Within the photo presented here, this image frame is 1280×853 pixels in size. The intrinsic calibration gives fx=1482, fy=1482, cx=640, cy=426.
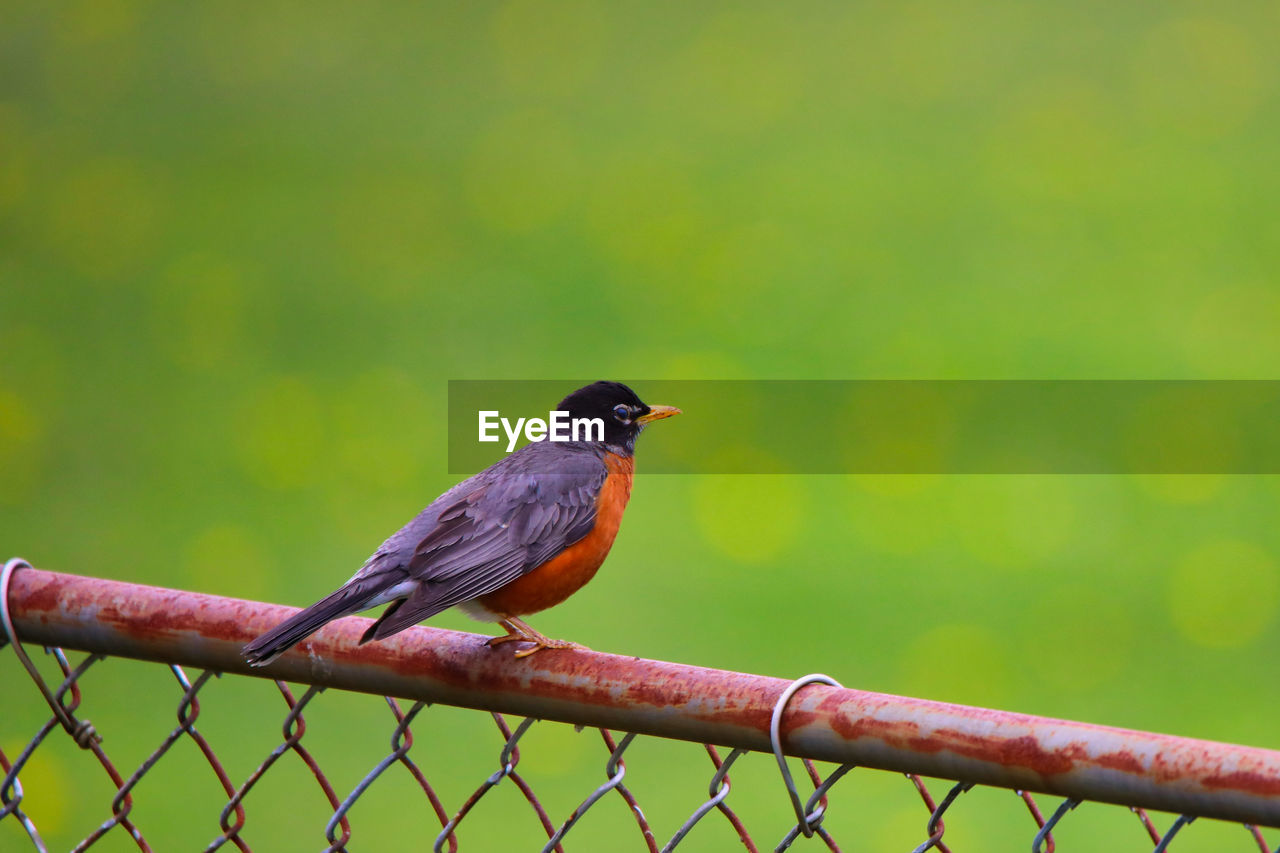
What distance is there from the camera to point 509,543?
2.90 m

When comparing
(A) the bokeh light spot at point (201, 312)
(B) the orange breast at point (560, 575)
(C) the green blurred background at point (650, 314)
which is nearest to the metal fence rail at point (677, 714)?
(B) the orange breast at point (560, 575)

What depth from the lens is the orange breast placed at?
2.98 metres

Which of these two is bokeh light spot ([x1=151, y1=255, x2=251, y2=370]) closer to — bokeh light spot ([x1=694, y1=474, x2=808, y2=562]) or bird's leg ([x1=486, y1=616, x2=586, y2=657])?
bokeh light spot ([x1=694, y1=474, x2=808, y2=562])

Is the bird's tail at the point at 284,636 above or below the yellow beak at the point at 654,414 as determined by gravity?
below

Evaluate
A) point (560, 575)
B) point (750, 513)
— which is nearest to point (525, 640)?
point (560, 575)

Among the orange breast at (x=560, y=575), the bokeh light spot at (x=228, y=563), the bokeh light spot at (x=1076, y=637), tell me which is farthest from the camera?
the bokeh light spot at (x=228, y=563)

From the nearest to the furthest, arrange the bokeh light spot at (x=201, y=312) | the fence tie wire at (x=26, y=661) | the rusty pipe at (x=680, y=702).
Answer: the rusty pipe at (x=680, y=702)
the fence tie wire at (x=26, y=661)
the bokeh light spot at (x=201, y=312)

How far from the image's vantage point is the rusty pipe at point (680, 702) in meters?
1.49

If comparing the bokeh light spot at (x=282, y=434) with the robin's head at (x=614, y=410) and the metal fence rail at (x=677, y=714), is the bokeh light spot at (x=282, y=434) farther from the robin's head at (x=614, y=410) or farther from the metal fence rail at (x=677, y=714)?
the metal fence rail at (x=677, y=714)

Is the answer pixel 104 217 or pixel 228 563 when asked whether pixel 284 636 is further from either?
pixel 104 217

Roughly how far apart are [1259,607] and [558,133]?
763cm

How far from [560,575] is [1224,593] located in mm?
5141

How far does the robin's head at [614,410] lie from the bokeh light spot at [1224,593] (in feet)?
13.8

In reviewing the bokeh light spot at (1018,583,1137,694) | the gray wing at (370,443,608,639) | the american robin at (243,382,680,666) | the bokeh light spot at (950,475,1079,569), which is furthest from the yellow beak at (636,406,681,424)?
the bokeh light spot at (950,475,1079,569)
